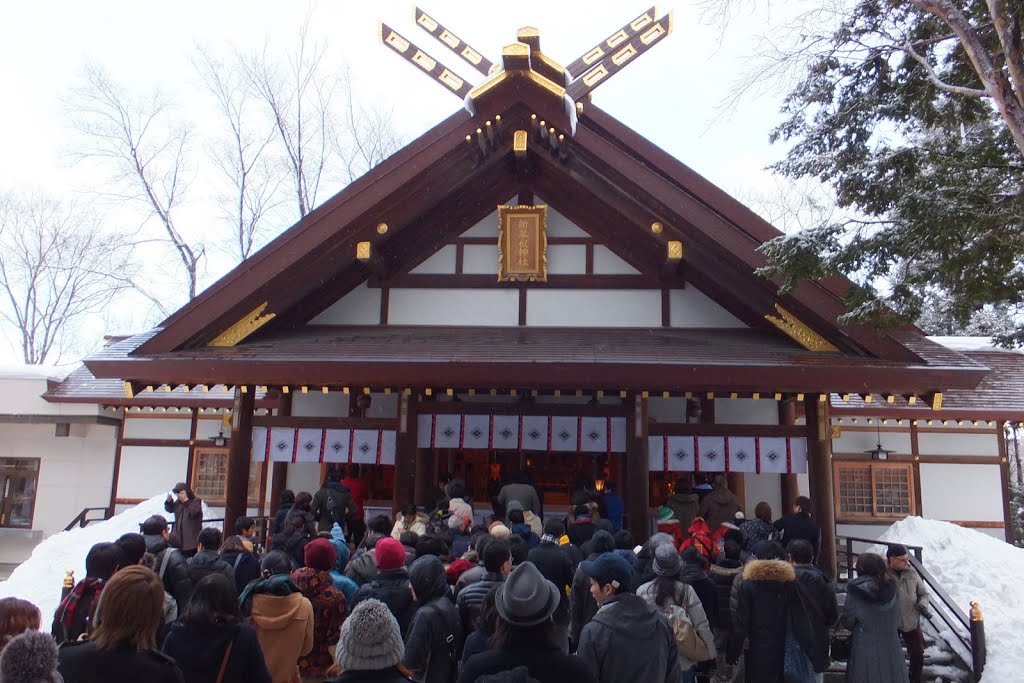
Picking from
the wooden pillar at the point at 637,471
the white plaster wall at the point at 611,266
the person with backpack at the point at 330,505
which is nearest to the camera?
the person with backpack at the point at 330,505

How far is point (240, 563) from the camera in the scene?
5.70m

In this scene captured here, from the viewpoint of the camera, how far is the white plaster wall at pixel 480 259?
1195 cm

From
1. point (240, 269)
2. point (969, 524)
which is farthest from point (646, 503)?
point (969, 524)

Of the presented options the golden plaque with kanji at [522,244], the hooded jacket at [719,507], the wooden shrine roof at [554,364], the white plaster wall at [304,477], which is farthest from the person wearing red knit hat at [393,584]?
the white plaster wall at [304,477]

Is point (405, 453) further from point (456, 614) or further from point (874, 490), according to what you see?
point (874, 490)

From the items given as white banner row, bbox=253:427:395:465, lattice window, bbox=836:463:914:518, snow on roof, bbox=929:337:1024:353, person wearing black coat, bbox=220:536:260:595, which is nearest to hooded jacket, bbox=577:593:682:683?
person wearing black coat, bbox=220:536:260:595

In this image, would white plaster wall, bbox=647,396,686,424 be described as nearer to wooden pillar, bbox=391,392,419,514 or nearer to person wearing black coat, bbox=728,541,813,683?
wooden pillar, bbox=391,392,419,514

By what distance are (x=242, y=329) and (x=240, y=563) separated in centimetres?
612

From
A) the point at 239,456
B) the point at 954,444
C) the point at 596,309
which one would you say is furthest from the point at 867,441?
the point at 239,456

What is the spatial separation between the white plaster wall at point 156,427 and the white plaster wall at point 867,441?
1419 cm

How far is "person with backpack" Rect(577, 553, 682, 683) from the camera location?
3.97m

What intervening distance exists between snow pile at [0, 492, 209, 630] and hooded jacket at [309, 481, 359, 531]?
3.30 m

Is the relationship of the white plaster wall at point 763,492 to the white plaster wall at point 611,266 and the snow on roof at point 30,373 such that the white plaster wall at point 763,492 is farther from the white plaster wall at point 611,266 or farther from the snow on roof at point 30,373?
the snow on roof at point 30,373

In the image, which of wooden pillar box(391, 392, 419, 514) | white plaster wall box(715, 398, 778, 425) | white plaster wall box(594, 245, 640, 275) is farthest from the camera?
white plaster wall box(715, 398, 778, 425)
